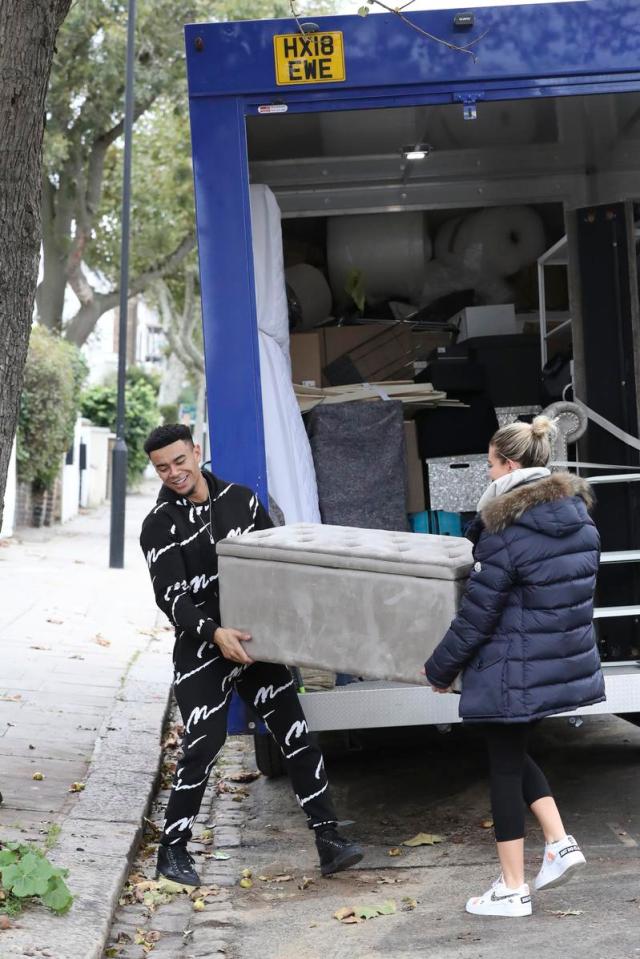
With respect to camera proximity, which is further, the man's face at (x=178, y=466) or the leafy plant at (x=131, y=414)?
the leafy plant at (x=131, y=414)

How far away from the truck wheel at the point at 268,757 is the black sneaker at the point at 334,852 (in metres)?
1.03

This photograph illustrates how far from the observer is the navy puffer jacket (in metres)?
4.02

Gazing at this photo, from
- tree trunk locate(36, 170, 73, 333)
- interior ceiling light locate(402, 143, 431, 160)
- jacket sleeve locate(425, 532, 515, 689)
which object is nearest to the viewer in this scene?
jacket sleeve locate(425, 532, 515, 689)

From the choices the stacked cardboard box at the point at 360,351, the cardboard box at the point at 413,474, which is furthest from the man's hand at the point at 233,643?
the stacked cardboard box at the point at 360,351

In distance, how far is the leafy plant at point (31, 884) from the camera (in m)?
4.11

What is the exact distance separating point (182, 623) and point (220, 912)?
102 centimetres

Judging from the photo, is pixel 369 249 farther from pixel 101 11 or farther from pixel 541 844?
pixel 101 11

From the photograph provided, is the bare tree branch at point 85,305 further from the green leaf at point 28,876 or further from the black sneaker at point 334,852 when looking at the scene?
the green leaf at point 28,876

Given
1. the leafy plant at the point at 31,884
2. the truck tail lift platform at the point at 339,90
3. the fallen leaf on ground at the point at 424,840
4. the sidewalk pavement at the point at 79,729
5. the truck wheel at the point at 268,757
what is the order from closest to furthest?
the leafy plant at the point at 31,884, the sidewalk pavement at the point at 79,729, the truck tail lift platform at the point at 339,90, the fallen leaf on ground at the point at 424,840, the truck wheel at the point at 268,757

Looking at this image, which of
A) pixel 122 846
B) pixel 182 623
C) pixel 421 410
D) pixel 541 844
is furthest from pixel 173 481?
pixel 421 410

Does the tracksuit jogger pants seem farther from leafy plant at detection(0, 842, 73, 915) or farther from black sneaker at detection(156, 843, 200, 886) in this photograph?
leafy plant at detection(0, 842, 73, 915)

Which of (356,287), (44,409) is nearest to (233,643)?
(356,287)

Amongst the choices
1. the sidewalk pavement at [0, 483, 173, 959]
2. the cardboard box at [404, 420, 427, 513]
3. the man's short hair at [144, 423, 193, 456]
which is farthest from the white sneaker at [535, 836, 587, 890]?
the cardboard box at [404, 420, 427, 513]

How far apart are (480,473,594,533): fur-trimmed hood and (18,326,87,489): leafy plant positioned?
15.7 meters
